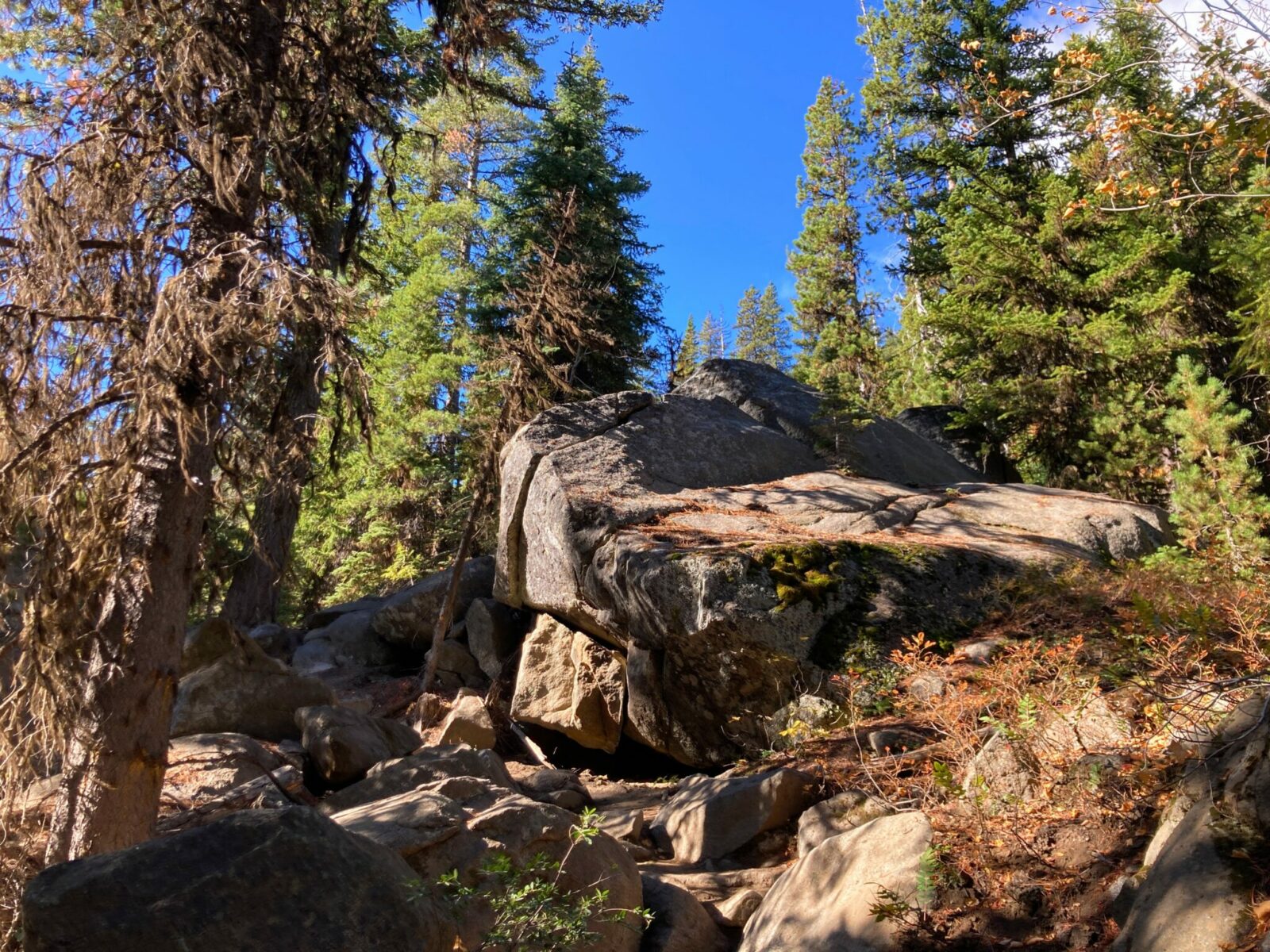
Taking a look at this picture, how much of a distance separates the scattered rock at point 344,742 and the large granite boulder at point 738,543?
2.61m

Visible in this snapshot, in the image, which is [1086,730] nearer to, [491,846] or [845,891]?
[845,891]

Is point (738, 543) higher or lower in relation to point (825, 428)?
lower

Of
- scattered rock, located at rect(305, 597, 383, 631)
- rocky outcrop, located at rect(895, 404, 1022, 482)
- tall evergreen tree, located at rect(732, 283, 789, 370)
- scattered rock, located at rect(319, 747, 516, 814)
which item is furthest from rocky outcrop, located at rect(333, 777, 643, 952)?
tall evergreen tree, located at rect(732, 283, 789, 370)

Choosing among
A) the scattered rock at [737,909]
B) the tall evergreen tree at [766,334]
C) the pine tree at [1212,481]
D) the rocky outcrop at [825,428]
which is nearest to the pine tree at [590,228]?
the rocky outcrop at [825,428]

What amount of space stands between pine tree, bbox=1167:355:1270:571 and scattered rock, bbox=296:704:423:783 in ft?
28.9

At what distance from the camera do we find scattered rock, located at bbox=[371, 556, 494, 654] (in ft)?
48.6

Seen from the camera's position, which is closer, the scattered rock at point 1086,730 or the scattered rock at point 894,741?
the scattered rock at point 1086,730

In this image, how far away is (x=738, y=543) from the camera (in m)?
8.80

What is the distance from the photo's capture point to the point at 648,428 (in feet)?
39.9

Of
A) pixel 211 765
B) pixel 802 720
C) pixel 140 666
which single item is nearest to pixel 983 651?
pixel 802 720

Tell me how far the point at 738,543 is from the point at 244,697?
5670 mm

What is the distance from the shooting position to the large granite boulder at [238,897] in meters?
3.24

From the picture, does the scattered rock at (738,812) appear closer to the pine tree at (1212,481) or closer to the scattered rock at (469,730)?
the scattered rock at (469,730)

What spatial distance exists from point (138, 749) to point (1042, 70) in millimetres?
18126
